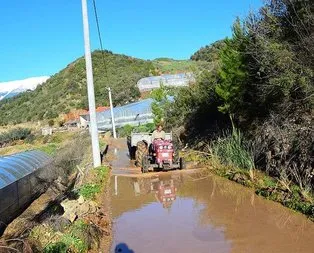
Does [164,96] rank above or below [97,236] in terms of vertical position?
above

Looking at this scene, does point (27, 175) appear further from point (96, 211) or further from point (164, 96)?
point (164, 96)

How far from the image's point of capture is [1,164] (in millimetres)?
20172

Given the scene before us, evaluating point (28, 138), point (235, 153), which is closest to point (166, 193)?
point (235, 153)

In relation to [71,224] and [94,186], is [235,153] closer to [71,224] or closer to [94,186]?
[94,186]

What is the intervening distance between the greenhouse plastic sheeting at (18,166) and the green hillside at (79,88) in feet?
204

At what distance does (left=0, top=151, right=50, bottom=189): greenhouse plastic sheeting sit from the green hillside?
62.1 m

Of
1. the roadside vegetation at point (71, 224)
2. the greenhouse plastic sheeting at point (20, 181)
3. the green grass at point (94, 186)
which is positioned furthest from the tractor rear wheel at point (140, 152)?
the greenhouse plastic sheeting at point (20, 181)

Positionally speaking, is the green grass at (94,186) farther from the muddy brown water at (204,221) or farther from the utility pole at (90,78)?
the utility pole at (90,78)

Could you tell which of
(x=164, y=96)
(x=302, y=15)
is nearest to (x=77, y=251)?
(x=302, y=15)

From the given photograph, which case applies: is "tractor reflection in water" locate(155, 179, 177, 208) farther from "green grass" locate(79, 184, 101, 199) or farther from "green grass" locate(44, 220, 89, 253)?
"green grass" locate(44, 220, 89, 253)

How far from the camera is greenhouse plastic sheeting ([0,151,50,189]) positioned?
17.7 metres

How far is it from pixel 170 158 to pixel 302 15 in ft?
25.9

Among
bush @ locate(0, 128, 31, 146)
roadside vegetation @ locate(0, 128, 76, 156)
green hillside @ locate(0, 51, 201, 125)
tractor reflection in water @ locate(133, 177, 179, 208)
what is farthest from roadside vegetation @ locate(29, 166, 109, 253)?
green hillside @ locate(0, 51, 201, 125)

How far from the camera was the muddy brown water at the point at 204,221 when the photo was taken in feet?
27.3
